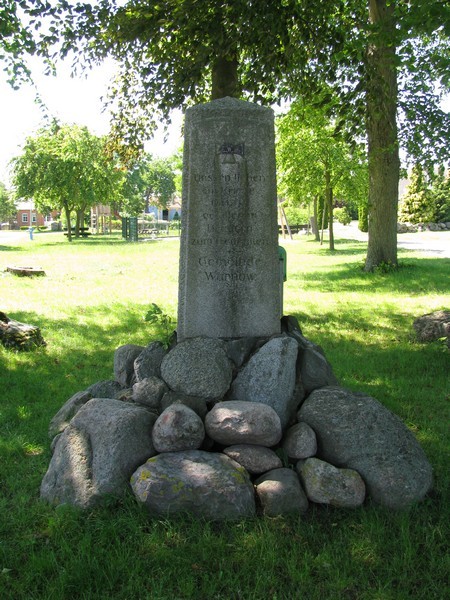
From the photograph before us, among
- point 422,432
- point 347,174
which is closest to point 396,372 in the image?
point 422,432

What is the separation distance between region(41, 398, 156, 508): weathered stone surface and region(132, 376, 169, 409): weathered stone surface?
28cm

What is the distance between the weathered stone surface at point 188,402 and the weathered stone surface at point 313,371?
33.3 inches

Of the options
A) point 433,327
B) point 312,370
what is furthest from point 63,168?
point 312,370

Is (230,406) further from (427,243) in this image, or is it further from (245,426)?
(427,243)

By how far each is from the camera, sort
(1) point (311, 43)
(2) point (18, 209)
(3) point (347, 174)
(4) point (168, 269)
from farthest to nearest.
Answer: (2) point (18, 209)
(3) point (347, 174)
(4) point (168, 269)
(1) point (311, 43)

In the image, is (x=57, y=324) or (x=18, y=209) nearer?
(x=57, y=324)

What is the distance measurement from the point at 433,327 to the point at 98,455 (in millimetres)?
5844

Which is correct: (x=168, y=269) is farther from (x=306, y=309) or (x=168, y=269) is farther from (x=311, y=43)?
(x=311, y=43)

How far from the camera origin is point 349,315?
32.6ft

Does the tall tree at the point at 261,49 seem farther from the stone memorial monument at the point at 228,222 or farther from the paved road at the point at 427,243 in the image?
the paved road at the point at 427,243

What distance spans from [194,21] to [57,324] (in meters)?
5.23

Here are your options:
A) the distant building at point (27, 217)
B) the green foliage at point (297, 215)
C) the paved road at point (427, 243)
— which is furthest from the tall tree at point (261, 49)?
the distant building at point (27, 217)

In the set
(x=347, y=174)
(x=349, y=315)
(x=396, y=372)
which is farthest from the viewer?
(x=347, y=174)

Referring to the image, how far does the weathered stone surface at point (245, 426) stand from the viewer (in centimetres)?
364
